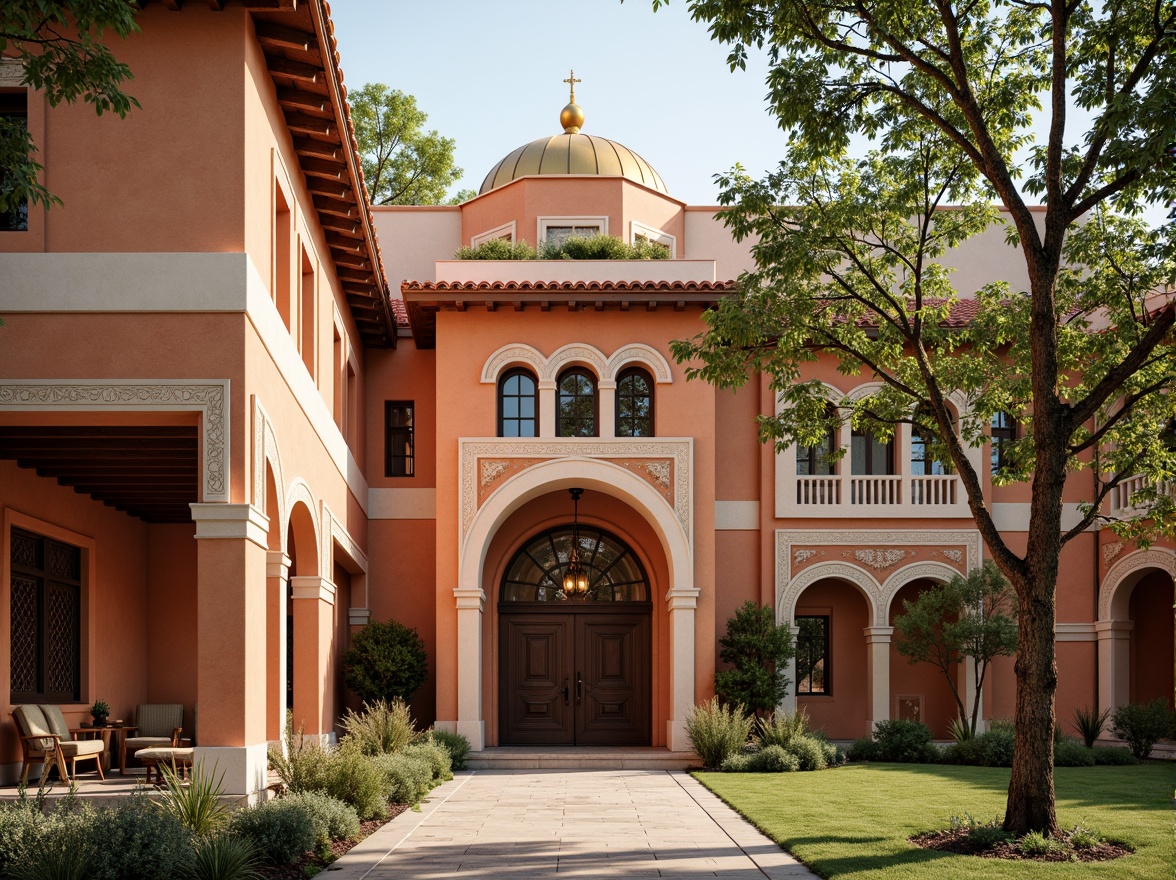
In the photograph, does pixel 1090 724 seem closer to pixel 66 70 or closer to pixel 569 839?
pixel 569 839

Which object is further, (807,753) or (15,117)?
(807,753)

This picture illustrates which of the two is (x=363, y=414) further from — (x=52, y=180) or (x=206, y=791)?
(x=206, y=791)

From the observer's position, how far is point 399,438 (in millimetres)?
23891

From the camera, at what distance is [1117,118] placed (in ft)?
31.4

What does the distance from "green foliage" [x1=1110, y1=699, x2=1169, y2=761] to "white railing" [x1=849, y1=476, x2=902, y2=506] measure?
5.22 m

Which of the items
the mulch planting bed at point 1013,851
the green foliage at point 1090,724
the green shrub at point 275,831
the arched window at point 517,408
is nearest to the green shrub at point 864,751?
the green foliage at point 1090,724

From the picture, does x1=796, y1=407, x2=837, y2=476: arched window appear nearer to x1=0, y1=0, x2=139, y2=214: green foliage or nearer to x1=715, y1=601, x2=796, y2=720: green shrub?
x1=715, y1=601, x2=796, y2=720: green shrub

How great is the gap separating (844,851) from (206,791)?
5.25 metres

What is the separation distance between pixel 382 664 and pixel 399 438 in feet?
15.8

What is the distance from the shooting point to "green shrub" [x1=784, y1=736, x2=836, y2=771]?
1895 cm

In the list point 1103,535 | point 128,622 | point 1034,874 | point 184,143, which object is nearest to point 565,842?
point 1034,874

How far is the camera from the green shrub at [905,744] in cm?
2034

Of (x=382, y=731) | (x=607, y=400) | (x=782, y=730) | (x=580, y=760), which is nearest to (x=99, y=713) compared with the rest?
(x=382, y=731)

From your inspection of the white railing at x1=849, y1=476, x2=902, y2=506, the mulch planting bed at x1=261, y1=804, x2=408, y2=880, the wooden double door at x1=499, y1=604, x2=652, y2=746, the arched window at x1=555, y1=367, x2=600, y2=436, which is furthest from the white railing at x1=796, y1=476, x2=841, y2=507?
the mulch planting bed at x1=261, y1=804, x2=408, y2=880
